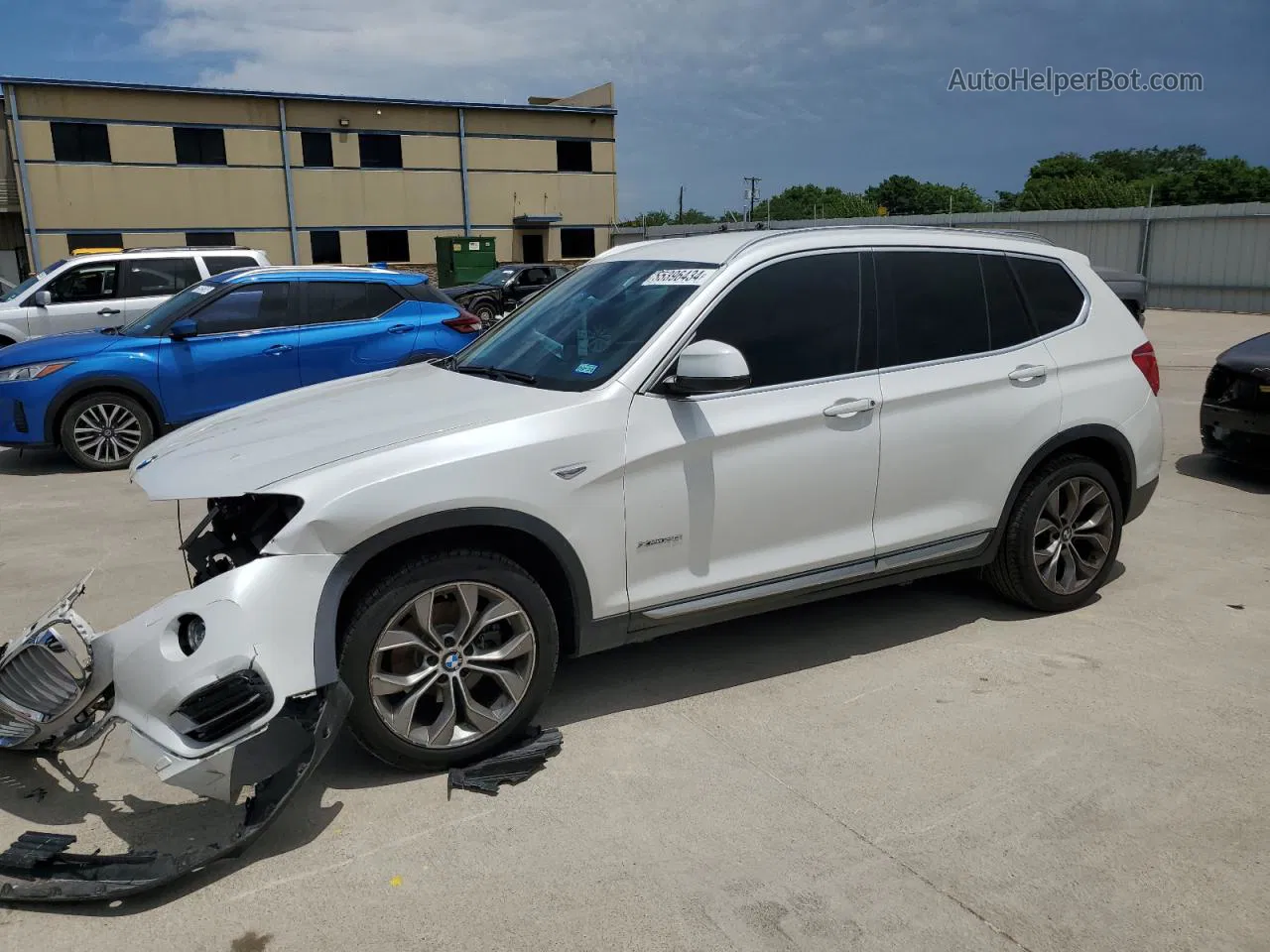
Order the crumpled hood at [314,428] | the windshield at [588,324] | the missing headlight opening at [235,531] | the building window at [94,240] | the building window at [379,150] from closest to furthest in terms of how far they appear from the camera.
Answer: the missing headlight opening at [235,531], the crumpled hood at [314,428], the windshield at [588,324], the building window at [94,240], the building window at [379,150]

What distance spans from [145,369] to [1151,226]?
25412 mm

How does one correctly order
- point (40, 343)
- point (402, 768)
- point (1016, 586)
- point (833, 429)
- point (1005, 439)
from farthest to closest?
point (40, 343)
point (1016, 586)
point (1005, 439)
point (833, 429)
point (402, 768)

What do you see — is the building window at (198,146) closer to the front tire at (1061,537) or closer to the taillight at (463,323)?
the taillight at (463,323)

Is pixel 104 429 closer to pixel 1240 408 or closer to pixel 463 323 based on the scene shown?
pixel 463 323

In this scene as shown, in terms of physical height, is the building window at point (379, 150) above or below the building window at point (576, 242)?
above

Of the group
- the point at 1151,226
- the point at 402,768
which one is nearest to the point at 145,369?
the point at 402,768

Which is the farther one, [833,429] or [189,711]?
[833,429]

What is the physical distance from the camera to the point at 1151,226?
26375mm

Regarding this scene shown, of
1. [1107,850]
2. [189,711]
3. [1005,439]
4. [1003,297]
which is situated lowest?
[1107,850]

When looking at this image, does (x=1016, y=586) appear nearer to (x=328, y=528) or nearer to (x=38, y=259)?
(x=328, y=528)

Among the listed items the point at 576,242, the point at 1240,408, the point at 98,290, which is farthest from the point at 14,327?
the point at 576,242

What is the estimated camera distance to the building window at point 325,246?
120ft

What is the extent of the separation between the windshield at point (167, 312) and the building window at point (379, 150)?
29.6 m

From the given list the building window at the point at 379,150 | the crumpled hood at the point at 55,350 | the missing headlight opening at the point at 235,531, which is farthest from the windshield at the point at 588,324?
the building window at the point at 379,150
